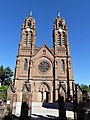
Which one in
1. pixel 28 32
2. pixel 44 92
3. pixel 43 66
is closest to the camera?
pixel 44 92

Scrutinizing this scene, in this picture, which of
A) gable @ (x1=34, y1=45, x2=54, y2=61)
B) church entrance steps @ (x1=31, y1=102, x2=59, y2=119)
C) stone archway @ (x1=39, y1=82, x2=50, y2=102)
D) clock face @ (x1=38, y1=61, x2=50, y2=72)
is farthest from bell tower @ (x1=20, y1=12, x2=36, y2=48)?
church entrance steps @ (x1=31, y1=102, x2=59, y2=119)

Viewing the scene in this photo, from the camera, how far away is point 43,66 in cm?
3869

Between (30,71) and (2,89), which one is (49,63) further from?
(2,89)

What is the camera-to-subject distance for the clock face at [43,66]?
38406 millimetres

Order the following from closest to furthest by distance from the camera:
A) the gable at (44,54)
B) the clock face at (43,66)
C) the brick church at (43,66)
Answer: the brick church at (43,66) → the clock face at (43,66) → the gable at (44,54)

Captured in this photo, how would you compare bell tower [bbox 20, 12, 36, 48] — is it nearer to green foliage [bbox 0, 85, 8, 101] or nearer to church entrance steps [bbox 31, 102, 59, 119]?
green foliage [bbox 0, 85, 8, 101]

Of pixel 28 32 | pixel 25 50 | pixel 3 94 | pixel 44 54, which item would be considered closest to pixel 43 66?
pixel 44 54

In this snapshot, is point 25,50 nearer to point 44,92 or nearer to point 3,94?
point 44,92

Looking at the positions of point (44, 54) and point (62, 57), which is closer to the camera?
point (62, 57)

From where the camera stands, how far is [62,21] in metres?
45.1

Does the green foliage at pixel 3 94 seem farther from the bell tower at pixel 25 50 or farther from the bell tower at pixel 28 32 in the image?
the bell tower at pixel 28 32

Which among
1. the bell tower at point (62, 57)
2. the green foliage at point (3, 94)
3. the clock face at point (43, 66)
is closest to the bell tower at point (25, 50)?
the clock face at point (43, 66)

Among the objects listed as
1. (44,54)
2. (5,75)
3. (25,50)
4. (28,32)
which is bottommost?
(5,75)

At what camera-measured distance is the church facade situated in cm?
3606
